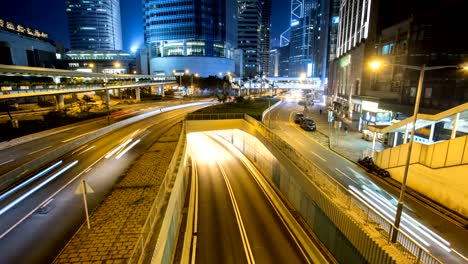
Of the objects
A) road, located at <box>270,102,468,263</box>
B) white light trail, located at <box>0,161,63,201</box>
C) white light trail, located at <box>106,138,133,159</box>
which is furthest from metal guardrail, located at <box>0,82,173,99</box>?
road, located at <box>270,102,468,263</box>

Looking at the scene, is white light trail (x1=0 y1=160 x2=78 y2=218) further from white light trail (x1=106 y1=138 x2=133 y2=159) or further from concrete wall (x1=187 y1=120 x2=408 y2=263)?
concrete wall (x1=187 y1=120 x2=408 y2=263)

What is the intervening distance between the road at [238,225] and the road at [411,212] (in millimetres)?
6539

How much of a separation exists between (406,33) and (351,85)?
72.5ft

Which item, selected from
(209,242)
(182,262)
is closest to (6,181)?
(182,262)

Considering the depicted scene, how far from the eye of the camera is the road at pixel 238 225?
15680mm

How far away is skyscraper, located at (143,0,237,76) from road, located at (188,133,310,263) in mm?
107884

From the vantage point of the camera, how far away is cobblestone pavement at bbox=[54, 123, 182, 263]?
983 cm

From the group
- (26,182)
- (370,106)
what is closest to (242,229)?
(26,182)

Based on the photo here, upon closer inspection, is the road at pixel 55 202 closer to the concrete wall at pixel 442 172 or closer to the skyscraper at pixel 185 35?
the concrete wall at pixel 442 172

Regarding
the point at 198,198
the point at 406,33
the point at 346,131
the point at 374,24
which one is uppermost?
the point at 374,24

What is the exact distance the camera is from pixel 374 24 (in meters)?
50.4

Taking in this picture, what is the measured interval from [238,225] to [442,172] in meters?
15.4

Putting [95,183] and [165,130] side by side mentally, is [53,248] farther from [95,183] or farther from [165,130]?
[165,130]

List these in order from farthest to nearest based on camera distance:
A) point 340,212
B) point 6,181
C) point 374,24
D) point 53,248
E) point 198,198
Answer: point 374,24 < point 198,198 < point 6,181 < point 340,212 < point 53,248
